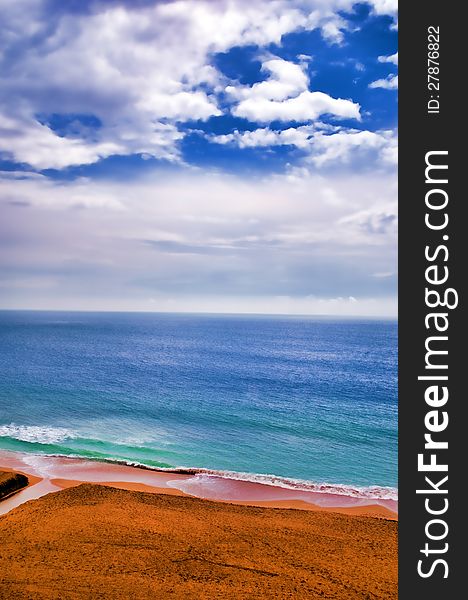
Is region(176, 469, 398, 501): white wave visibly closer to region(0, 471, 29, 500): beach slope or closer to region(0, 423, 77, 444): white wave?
region(0, 471, 29, 500): beach slope

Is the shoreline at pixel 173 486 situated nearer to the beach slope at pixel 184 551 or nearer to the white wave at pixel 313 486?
the white wave at pixel 313 486

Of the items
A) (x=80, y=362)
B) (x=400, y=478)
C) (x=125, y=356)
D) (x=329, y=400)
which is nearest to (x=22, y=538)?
(x=400, y=478)

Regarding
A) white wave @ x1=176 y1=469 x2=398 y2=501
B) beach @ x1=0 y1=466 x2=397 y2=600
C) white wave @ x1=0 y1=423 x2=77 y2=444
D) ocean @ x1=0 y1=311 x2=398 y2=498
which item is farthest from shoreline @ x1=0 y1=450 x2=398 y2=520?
white wave @ x1=0 y1=423 x2=77 y2=444

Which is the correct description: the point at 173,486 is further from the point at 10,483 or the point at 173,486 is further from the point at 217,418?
the point at 217,418

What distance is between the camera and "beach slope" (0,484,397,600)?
1219 cm

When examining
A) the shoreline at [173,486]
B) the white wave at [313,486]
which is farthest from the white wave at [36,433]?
the white wave at [313,486]

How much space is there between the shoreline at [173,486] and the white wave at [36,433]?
3.69 m

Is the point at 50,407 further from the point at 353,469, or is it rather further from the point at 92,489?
the point at 353,469

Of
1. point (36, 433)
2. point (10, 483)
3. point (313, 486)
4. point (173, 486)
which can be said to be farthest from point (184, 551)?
point (36, 433)

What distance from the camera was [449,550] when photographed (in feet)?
23.2

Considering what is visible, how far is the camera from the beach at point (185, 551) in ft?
40.0

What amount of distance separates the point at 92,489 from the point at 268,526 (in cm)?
857

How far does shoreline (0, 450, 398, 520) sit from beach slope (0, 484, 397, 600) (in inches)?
84.4

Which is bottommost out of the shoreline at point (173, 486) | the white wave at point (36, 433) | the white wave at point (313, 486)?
the white wave at point (313, 486)
